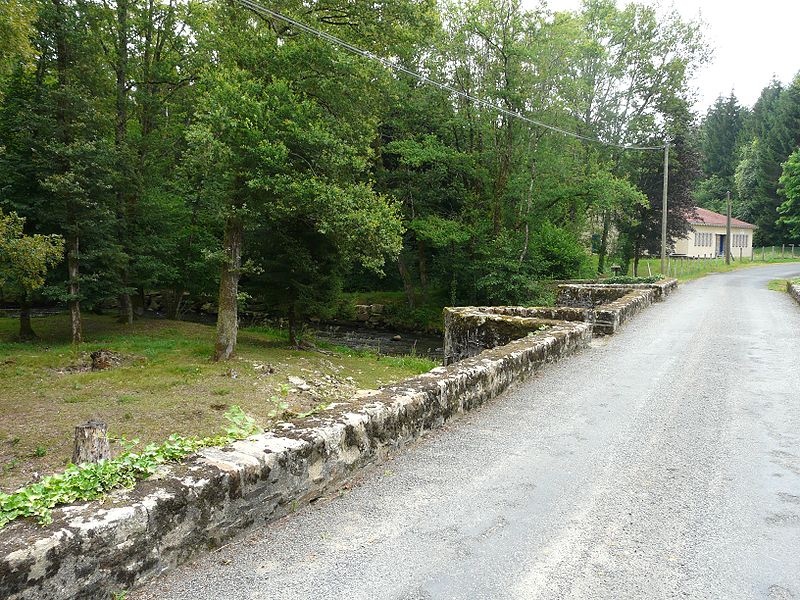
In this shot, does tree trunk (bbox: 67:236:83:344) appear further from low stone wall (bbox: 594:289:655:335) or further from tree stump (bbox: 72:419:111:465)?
low stone wall (bbox: 594:289:655:335)

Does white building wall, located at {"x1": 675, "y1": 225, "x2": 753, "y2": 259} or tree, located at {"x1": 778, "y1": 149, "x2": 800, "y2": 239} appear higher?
tree, located at {"x1": 778, "y1": 149, "x2": 800, "y2": 239}

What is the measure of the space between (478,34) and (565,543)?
25.0 meters

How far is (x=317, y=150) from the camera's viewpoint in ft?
49.0

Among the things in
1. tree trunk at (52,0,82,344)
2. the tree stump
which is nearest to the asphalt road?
the tree stump

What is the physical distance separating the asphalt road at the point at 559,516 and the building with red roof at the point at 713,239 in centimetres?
4702

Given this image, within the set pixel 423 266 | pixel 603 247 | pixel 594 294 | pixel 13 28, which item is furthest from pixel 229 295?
pixel 603 247

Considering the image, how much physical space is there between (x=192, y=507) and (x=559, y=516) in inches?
89.9

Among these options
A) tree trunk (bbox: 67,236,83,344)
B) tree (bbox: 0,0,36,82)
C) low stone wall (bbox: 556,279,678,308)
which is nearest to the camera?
tree (bbox: 0,0,36,82)

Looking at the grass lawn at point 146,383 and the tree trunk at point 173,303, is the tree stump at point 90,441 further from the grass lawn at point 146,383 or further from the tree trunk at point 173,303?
the tree trunk at point 173,303

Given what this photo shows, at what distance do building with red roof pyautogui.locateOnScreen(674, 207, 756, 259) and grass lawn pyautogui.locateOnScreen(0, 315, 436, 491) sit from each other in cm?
3825

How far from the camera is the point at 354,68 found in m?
15.2

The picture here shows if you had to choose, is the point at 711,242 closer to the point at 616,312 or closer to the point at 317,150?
the point at 616,312

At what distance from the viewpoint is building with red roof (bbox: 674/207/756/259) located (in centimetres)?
4812

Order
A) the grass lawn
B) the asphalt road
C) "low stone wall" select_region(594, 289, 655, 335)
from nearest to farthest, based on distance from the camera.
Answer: the asphalt road < the grass lawn < "low stone wall" select_region(594, 289, 655, 335)
